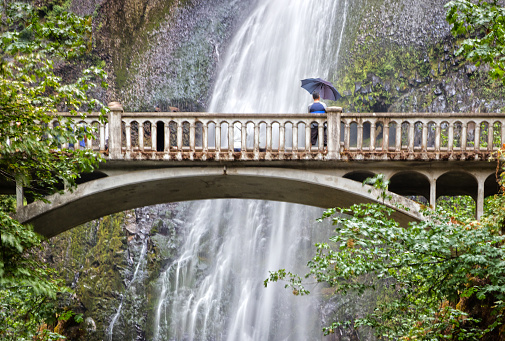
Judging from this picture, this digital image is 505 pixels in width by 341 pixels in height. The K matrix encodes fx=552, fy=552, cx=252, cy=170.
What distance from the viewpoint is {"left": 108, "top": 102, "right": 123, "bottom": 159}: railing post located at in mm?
12180

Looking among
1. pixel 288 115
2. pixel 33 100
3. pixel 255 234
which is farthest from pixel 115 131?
pixel 255 234

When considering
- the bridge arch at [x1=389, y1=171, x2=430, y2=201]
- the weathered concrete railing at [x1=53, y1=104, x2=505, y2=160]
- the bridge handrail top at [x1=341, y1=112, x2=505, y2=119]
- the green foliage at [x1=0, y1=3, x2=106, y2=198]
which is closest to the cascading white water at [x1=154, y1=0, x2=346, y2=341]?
the bridge arch at [x1=389, y1=171, x2=430, y2=201]

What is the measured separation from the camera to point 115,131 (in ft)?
40.4

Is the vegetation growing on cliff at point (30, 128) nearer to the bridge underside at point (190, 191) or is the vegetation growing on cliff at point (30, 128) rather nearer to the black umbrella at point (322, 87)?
the bridge underside at point (190, 191)

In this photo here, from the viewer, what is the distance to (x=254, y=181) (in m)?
13.0

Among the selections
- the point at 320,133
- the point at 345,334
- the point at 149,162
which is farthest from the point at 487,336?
the point at 345,334

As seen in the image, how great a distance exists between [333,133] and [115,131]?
4841 mm

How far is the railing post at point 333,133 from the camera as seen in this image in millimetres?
12047

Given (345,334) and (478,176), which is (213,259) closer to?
(345,334)

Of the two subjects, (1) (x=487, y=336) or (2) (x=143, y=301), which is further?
(2) (x=143, y=301)

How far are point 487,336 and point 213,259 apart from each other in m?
19.7

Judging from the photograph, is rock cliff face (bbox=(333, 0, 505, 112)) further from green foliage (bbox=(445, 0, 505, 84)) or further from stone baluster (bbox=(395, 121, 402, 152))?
green foliage (bbox=(445, 0, 505, 84))

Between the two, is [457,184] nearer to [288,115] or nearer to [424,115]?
[424,115]

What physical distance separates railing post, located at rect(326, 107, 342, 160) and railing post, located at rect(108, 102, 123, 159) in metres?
4.64
